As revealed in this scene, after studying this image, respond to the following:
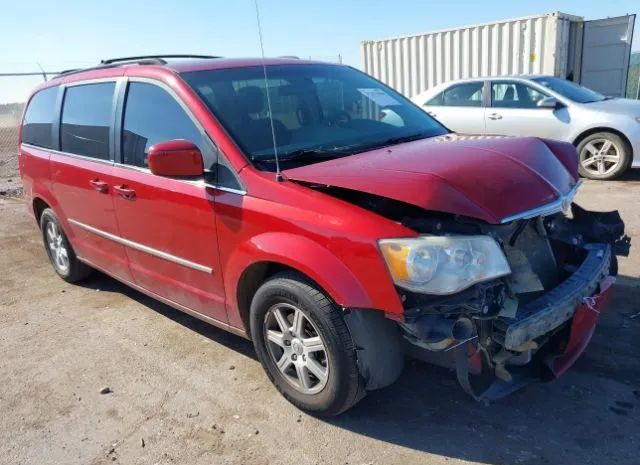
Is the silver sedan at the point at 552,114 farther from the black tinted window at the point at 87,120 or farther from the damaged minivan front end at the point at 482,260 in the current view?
the black tinted window at the point at 87,120

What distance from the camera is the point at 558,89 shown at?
857cm

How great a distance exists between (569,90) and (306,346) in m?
7.50

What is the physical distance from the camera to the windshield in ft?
27.8

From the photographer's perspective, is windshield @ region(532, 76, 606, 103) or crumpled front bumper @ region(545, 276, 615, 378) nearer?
crumpled front bumper @ region(545, 276, 615, 378)

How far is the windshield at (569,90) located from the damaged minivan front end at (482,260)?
6060 millimetres

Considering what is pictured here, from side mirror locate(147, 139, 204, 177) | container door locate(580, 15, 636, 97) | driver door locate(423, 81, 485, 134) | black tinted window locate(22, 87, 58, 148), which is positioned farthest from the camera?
container door locate(580, 15, 636, 97)

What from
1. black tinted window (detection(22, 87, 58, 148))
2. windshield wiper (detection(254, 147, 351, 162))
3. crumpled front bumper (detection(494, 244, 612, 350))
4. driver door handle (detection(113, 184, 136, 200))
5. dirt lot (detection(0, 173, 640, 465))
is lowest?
Result: dirt lot (detection(0, 173, 640, 465))

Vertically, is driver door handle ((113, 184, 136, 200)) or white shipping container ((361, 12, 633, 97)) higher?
white shipping container ((361, 12, 633, 97))

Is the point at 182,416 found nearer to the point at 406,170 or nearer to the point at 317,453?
the point at 317,453

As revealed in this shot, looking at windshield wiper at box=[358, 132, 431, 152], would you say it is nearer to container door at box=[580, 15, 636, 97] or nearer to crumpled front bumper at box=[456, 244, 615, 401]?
crumpled front bumper at box=[456, 244, 615, 401]

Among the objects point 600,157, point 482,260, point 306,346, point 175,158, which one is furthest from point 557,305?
point 600,157

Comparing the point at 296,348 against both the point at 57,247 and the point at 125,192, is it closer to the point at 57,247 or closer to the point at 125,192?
the point at 125,192

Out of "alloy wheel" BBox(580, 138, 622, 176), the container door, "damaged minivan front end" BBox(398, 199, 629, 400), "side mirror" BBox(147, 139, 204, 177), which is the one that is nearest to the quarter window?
"alloy wheel" BBox(580, 138, 622, 176)

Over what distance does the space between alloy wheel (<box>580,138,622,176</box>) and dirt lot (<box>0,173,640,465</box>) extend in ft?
14.3
